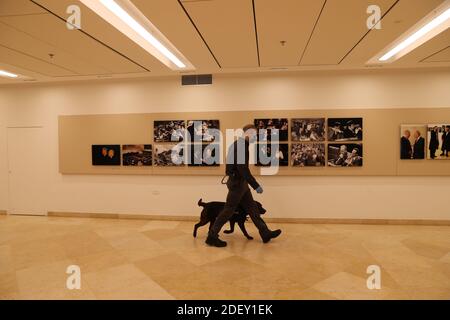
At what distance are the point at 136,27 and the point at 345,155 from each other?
4.65m

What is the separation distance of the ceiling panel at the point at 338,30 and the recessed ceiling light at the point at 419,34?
681mm

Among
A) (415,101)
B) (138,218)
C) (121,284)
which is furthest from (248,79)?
(121,284)

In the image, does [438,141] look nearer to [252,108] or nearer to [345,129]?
[345,129]

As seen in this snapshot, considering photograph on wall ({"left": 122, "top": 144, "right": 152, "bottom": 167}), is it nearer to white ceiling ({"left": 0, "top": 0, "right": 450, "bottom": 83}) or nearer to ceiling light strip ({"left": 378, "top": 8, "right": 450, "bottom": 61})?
white ceiling ({"left": 0, "top": 0, "right": 450, "bottom": 83})

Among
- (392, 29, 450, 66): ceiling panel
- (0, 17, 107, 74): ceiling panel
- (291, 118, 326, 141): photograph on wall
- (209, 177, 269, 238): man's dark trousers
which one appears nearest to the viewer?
(0, 17, 107, 74): ceiling panel

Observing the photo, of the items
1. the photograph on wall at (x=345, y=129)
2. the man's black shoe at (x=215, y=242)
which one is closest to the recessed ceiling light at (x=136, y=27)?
the man's black shoe at (x=215, y=242)

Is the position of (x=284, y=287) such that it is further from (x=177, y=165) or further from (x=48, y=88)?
(x=48, y=88)

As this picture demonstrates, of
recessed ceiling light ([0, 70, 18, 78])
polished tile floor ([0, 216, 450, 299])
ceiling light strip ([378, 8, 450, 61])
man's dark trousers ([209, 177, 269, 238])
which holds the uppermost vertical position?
ceiling light strip ([378, 8, 450, 61])

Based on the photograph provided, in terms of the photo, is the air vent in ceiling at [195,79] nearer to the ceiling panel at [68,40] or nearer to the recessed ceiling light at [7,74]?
the ceiling panel at [68,40]

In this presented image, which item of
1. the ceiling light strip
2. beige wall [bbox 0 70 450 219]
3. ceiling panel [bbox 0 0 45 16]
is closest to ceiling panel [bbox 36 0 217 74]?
ceiling panel [bbox 0 0 45 16]

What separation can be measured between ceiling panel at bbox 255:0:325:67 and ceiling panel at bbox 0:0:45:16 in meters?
2.46

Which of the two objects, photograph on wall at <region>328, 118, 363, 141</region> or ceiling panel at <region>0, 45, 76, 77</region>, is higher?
ceiling panel at <region>0, 45, 76, 77</region>

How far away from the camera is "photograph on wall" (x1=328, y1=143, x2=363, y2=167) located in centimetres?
582

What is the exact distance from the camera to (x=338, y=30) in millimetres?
3723
